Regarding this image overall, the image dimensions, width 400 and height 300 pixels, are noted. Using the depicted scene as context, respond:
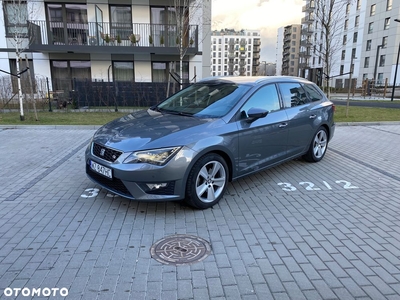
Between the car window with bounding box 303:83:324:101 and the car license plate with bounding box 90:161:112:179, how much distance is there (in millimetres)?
4088

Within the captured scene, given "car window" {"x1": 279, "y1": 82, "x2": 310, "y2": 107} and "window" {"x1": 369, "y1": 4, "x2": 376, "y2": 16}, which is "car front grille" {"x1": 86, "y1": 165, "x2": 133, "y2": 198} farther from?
"window" {"x1": 369, "y1": 4, "x2": 376, "y2": 16}

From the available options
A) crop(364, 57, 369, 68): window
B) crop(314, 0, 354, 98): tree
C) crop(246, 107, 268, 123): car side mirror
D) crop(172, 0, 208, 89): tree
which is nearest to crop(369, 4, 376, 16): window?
crop(364, 57, 369, 68): window

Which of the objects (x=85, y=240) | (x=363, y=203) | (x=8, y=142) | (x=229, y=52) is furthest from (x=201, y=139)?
(x=229, y=52)

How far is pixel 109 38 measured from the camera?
1708 centimetres

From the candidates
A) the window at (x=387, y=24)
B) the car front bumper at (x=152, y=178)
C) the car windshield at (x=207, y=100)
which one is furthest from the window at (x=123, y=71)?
the window at (x=387, y=24)

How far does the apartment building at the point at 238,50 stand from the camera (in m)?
145

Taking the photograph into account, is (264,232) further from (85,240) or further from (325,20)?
(325,20)

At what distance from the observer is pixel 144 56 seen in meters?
18.6

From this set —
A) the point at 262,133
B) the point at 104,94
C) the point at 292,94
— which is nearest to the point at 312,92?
the point at 292,94

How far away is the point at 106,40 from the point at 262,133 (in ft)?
49.1

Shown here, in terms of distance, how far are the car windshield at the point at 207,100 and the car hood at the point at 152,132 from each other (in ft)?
0.85

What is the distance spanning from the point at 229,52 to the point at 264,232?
154064 mm

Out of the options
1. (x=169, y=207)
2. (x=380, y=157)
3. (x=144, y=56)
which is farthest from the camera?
(x=144, y=56)

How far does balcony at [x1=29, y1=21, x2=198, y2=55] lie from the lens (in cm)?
1680
